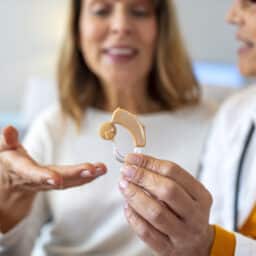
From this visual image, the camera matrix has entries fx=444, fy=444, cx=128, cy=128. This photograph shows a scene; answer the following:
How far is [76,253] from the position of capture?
0.97 meters

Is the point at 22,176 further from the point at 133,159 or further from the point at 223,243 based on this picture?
the point at 223,243

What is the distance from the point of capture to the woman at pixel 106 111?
3.24 feet

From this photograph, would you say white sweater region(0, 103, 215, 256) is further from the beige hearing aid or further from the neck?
the beige hearing aid

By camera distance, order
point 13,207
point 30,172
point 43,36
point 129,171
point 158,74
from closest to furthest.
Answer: point 129,171, point 30,172, point 13,207, point 158,74, point 43,36

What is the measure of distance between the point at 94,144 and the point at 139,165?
0.47m

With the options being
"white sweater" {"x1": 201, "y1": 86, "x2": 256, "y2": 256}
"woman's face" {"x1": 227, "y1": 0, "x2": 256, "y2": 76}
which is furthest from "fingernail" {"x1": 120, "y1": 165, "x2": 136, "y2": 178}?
"woman's face" {"x1": 227, "y1": 0, "x2": 256, "y2": 76}

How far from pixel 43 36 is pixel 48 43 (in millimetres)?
49

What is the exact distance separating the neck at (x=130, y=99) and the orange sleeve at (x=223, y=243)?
49 centimetres

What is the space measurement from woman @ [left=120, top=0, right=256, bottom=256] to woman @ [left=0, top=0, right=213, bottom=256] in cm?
11

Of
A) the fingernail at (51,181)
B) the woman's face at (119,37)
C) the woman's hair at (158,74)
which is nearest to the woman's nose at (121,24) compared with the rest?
the woman's face at (119,37)

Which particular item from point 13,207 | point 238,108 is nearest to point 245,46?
point 238,108

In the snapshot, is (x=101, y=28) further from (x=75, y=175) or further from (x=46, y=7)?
(x=46, y=7)

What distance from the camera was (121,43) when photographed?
1029 millimetres

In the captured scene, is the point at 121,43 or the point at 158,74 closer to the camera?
the point at 121,43
